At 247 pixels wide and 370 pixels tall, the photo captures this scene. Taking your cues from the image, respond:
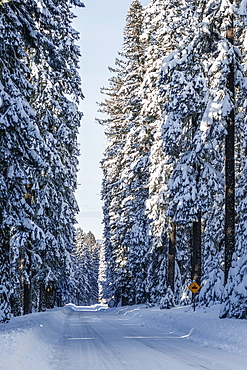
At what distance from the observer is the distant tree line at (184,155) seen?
18188 millimetres

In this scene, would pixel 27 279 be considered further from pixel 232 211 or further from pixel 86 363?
pixel 86 363

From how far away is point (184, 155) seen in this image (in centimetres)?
2428

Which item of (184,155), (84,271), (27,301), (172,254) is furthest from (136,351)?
(84,271)

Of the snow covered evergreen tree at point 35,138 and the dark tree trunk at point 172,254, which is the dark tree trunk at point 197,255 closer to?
the dark tree trunk at point 172,254

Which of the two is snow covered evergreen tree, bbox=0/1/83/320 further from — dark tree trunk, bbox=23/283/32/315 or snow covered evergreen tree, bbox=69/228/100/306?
snow covered evergreen tree, bbox=69/228/100/306

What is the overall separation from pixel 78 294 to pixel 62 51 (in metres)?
83.0

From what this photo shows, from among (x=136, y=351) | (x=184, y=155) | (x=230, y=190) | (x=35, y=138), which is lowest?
(x=136, y=351)

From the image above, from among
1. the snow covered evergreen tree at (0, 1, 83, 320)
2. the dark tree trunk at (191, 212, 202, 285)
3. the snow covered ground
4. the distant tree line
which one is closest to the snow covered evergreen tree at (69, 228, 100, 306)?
the distant tree line

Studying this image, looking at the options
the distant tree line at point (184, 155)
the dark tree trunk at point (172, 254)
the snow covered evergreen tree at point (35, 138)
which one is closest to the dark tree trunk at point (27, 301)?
the snow covered evergreen tree at point (35, 138)

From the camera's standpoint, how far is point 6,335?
33.4 feet

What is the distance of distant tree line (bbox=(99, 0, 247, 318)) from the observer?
18.2 metres

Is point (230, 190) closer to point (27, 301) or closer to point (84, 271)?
point (27, 301)

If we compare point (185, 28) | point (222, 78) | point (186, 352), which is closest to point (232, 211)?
point (222, 78)

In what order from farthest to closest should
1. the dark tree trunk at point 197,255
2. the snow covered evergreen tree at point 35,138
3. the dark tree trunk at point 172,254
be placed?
the dark tree trunk at point 172,254 < the dark tree trunk at point 197,255 < the snow covered evergreen tree at point 35,138
